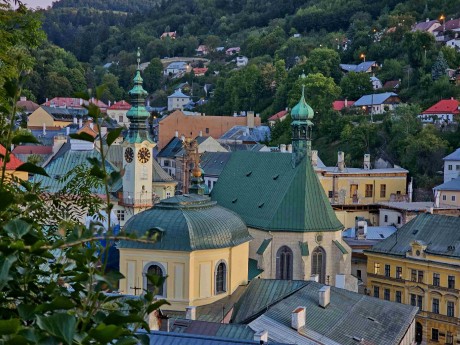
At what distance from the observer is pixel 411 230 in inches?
1612

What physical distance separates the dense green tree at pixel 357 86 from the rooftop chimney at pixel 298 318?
201 feet

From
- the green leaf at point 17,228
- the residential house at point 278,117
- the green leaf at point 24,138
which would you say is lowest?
the green leaf at point 17,228

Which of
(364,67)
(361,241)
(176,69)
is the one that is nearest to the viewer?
(361,241)

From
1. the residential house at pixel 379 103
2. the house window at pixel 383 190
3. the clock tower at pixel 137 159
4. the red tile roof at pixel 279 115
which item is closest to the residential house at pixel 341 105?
the residential house at pixel 379 103

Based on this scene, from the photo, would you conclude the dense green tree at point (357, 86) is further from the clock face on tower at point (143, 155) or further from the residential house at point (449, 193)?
the clock face on tower at point (143, 155)

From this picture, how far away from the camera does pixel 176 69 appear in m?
140

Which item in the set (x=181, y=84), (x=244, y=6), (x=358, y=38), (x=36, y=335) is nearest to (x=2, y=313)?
(x=36, y=335)

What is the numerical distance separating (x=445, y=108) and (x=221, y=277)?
43090 mm

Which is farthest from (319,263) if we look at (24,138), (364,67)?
(364,67)

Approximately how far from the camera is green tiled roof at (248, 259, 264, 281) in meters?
32.2

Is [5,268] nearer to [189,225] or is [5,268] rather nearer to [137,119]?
[189,225]

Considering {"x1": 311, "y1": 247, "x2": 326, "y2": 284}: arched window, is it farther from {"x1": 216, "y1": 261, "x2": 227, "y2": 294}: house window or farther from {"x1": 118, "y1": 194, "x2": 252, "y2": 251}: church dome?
{"x1": 216, "y1": 261, "x2": 227, "y2": 294}: house window

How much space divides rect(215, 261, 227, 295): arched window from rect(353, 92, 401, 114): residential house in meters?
48.0

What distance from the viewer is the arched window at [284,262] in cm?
3397
